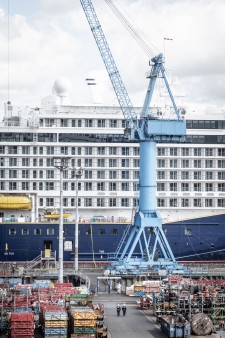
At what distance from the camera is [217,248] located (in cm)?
7875

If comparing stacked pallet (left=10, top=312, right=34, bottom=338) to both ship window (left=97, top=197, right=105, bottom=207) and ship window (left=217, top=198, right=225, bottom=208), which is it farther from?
ship window (left=217, top=198, right=225, bottom=208)

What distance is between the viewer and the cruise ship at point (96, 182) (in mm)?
77625

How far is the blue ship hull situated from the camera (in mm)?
77250

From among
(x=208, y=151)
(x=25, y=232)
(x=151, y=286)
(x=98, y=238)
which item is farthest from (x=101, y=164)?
(x=151, y=286)

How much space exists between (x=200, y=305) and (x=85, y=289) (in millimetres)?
9238

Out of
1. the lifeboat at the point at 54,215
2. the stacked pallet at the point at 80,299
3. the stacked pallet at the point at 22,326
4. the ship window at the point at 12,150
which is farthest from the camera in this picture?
the ship window at the point at 12,150

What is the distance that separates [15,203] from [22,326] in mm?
30589

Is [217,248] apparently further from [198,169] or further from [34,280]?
[34,280]

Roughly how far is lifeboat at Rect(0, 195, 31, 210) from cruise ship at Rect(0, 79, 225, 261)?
0.09 m

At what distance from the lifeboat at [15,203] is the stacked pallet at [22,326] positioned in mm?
30025

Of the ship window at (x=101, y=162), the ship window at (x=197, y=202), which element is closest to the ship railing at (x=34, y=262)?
the ship window at (x=101, y=162)

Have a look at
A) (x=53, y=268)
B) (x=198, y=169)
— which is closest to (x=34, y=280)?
(x=53, y=268)

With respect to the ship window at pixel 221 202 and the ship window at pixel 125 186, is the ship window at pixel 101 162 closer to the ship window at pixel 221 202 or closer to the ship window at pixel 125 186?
the ship window at pixel 125 186

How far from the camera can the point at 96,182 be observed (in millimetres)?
80562
